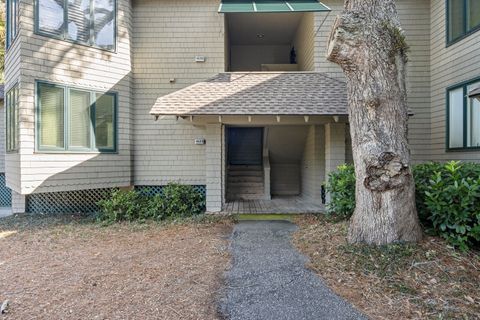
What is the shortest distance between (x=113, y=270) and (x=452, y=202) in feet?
16.8

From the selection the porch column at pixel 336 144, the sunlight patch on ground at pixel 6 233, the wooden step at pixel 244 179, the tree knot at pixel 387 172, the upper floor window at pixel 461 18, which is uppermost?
the upper floor window at pixel 461 18

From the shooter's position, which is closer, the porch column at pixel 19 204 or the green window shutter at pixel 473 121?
the green window shutter at pixel 473 121

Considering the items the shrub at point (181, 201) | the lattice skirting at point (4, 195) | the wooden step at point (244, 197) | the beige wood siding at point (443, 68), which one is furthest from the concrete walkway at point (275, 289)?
the lattice skirting at point (4, 195)

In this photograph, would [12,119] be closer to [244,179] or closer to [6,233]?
[6,233]

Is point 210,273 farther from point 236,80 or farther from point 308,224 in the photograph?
point 236,80

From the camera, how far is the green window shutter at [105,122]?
7.83m

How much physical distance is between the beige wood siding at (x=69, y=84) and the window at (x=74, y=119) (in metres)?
0.16

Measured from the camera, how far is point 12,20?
25.1ft

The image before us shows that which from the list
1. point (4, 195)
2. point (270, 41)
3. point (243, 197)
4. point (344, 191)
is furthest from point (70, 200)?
point (270, 41)

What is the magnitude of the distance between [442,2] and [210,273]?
8934mm

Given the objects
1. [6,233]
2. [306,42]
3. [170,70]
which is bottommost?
[6,233]

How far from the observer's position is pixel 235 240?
18.7 feet

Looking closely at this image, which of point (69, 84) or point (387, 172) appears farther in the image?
point (69, 84)

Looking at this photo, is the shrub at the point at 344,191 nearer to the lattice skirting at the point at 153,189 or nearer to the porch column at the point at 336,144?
the porch column at the point at 336,144
